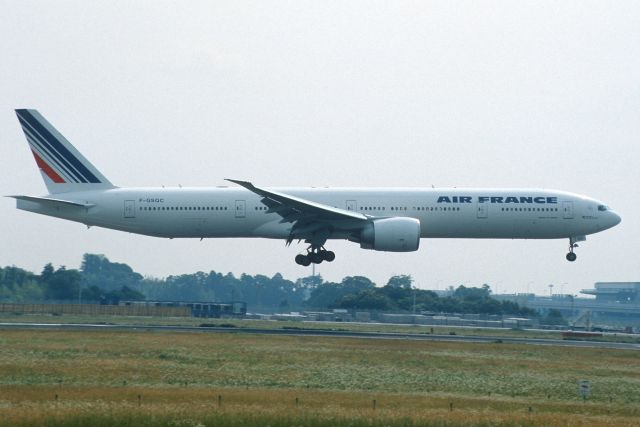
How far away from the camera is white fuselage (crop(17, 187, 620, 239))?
171 feet

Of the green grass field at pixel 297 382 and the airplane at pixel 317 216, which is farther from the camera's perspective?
the airplane at pixel 317 216

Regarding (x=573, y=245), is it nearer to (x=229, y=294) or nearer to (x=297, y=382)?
(x=297, y=382)

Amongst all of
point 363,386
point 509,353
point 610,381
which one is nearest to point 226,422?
point 363,386

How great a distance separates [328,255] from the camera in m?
53.6

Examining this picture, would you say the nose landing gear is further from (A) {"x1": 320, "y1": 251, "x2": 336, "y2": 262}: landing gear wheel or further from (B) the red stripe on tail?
(B) the red stripe on tail

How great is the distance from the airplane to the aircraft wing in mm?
63

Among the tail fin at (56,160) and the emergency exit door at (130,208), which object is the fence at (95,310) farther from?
the emergency exit door at (130,208)

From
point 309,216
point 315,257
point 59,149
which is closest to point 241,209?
point 309,216

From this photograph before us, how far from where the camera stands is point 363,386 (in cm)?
2911


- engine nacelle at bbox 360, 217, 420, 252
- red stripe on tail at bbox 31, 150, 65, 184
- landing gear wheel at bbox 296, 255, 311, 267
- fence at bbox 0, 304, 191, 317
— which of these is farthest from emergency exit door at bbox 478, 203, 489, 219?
fence at bbox 0, 304, 191, 317

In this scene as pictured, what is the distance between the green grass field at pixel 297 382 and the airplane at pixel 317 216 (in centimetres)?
974

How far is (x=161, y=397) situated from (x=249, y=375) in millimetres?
5509

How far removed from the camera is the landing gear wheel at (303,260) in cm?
5397

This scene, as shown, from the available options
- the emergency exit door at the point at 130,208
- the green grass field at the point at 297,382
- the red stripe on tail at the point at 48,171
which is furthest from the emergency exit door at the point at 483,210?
the red stripe on tail at the point at 48,171
